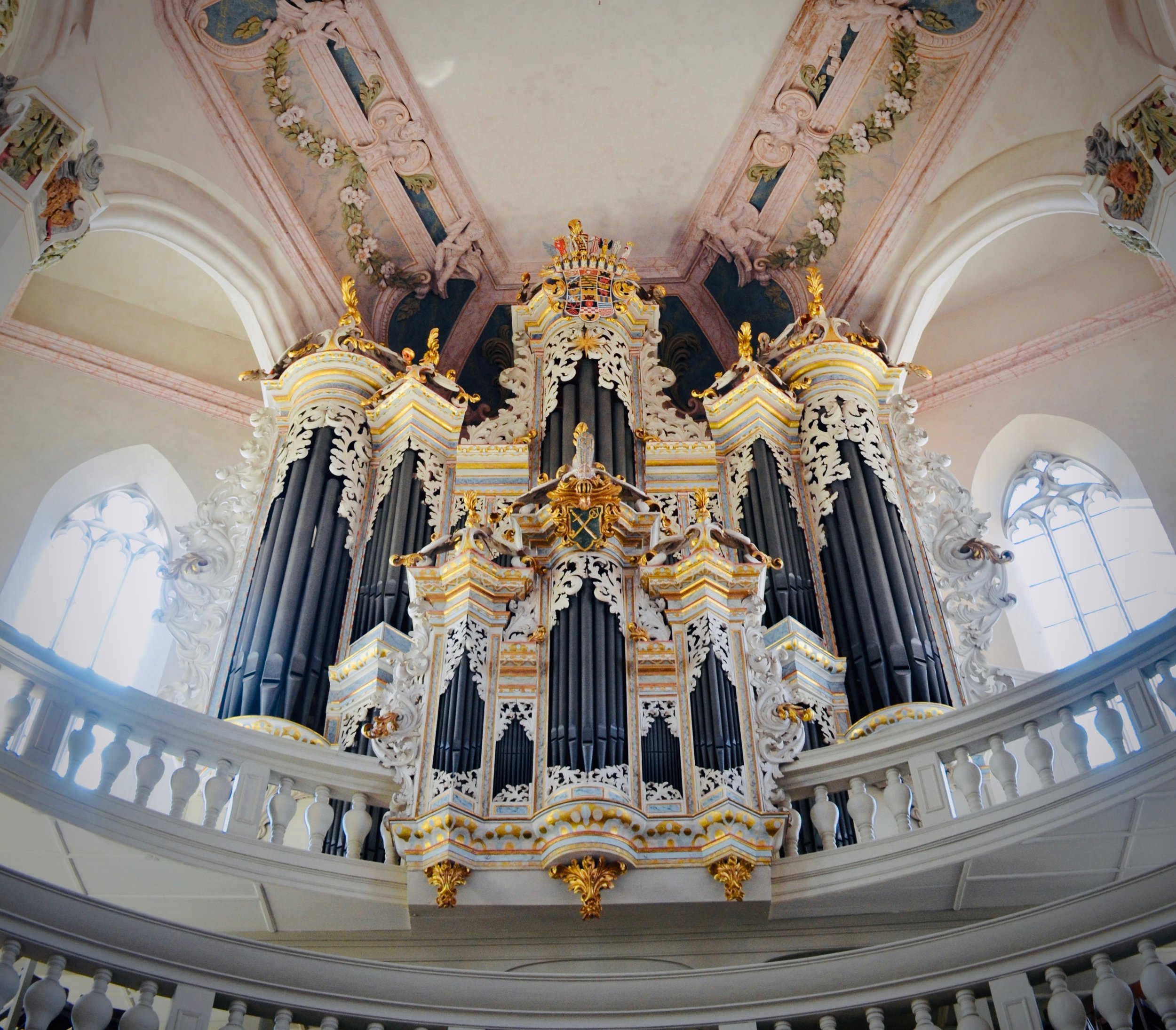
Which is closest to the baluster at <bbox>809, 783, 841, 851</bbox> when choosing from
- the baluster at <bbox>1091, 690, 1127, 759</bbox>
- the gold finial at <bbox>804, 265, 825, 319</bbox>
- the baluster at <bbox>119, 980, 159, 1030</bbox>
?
the baluster at <bbox>1091, 690, 1127, 759</bbox>

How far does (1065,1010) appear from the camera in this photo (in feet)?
14.6

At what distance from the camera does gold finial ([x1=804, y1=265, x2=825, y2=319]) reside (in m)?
11.3

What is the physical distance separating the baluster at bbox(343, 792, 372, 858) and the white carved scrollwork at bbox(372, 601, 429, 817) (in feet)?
0.48

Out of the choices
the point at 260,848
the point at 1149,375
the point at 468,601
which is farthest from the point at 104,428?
the point at 1149,375

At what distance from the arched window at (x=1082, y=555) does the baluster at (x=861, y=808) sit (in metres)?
4.52

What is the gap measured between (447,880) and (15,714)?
87.4 inches

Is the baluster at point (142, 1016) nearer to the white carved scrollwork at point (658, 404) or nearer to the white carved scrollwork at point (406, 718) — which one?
the white carved scrollwork at point (406, 718)

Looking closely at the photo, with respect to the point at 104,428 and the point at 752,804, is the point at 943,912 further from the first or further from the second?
the point at 104,428

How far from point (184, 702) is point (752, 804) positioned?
410 cm

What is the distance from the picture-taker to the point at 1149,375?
1122 cm

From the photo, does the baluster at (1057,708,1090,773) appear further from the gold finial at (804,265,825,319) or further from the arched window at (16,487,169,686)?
the arched window at (16,487,169,686)

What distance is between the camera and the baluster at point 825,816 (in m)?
6.68

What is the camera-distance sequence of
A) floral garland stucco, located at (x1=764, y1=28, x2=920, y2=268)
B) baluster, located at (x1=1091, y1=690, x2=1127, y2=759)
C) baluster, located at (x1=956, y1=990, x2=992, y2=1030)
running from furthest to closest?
floral garland stucco, located at (x1=764, y1=28, x2=920, y2=268) → baluster, located at (x1=1091, y1=690, x2=1127, y2=759) → baluster, located at (x1=956, y1=990, x2=992, y2=1030)

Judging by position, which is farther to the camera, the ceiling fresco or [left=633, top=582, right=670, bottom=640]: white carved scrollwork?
the ceiling fresco
